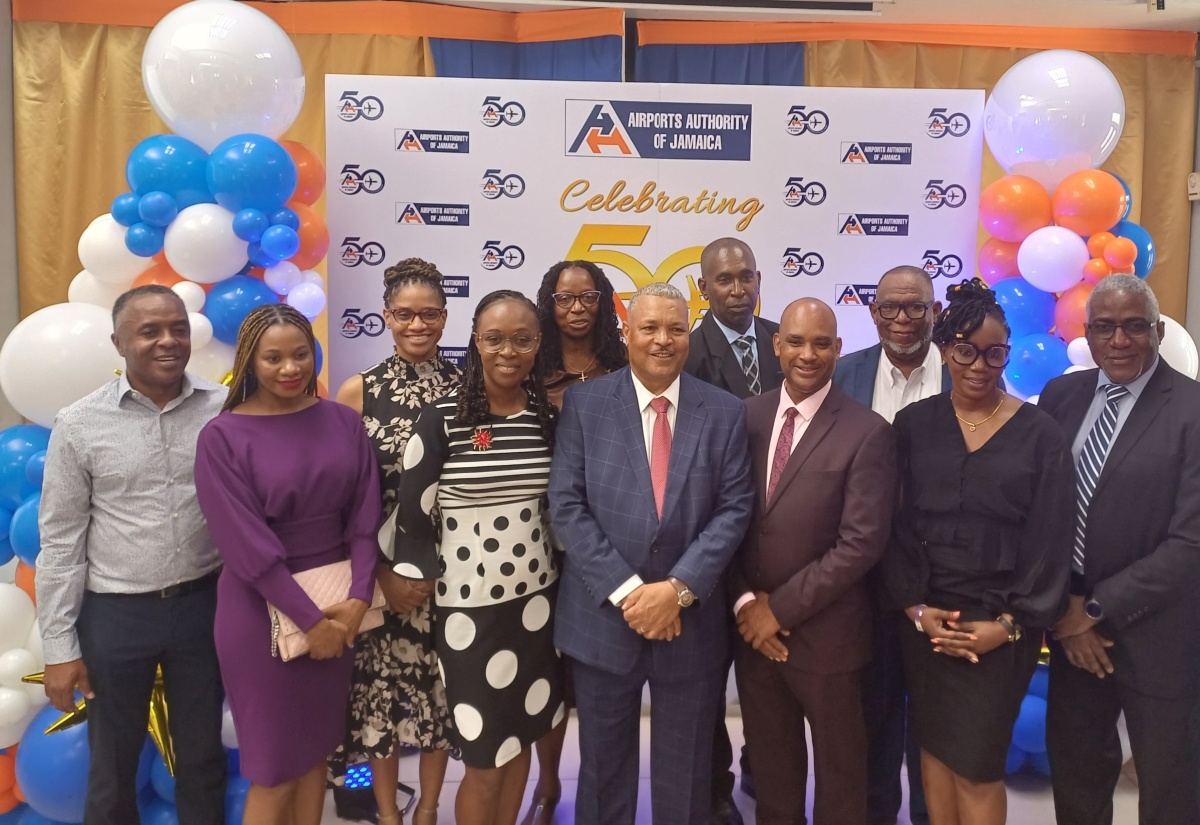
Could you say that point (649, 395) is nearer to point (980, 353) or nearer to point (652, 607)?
point (652, 607)

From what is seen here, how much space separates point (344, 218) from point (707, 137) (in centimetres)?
187

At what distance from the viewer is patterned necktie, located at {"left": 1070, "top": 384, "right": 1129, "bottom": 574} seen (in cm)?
255

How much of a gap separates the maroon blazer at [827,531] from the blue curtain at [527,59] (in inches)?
140

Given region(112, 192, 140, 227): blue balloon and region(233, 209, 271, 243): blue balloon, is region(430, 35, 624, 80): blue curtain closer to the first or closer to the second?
region(233, 209, 271, 243): blue balloon

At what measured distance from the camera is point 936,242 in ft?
14.8

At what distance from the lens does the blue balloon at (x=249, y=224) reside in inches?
139

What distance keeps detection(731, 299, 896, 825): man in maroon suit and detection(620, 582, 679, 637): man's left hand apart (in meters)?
0.32

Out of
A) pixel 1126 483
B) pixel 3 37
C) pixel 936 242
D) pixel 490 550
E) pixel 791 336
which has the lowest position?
pixel 490 550

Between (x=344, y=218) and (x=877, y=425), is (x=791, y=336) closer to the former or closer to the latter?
(x=877, y=425)

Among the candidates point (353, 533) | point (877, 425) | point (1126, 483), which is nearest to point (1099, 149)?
point (1126, 483)

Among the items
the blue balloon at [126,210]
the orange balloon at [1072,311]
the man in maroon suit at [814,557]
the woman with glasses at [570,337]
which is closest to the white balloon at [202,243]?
the blue balloon at [126,210]

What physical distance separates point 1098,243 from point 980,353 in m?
2.19

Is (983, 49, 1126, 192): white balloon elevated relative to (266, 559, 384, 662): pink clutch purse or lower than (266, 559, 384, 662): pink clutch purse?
elevated

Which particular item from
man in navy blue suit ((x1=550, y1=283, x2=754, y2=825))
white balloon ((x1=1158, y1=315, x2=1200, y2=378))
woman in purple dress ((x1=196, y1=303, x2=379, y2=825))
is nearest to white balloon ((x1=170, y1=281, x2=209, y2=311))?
woman in purple dress ((x1=196, y1=303, x2=379, y2=825))
